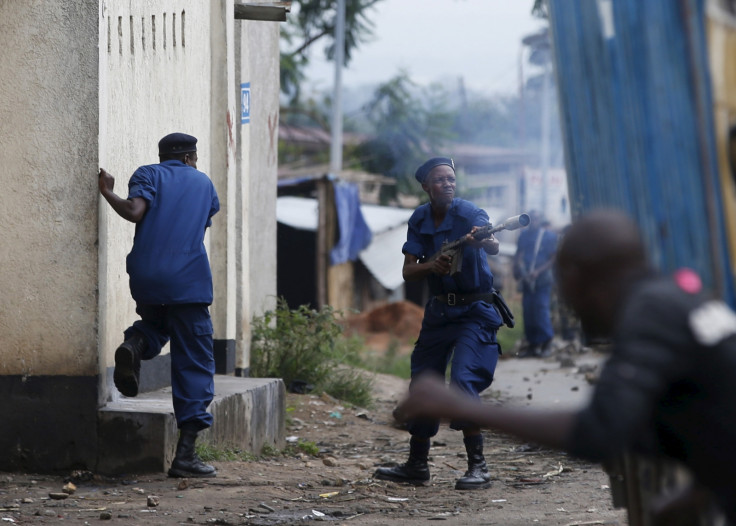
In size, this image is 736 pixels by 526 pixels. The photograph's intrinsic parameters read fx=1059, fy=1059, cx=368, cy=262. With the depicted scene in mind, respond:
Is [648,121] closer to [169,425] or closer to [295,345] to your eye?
[169,425]

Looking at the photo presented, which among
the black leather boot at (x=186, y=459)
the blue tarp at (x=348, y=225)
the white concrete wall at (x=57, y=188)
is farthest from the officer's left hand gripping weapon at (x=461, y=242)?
the blue tarp at (x=348, y=225)

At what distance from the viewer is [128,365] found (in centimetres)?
544

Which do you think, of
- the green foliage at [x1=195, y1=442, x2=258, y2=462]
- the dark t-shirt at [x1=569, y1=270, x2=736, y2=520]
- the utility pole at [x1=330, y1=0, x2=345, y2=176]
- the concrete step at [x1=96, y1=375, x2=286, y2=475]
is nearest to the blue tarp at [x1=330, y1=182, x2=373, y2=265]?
the utility pole at [x1=330, y1=0, x2=345, y2=176]

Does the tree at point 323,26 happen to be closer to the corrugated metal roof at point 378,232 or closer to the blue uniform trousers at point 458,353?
the corrugated metal roof at point 378,232

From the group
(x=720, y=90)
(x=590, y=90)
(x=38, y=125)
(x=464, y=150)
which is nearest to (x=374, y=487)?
(x=38, y=125)

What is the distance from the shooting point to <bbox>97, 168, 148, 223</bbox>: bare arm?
544 cm

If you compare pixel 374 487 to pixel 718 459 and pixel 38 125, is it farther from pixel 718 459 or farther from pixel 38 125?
pixel 718 459

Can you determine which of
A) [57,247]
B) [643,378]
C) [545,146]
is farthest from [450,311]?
[545,146]

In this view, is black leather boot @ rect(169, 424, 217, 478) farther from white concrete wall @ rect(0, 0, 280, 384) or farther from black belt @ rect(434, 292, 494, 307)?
black belt @ rect(434, 292, 494, 307)

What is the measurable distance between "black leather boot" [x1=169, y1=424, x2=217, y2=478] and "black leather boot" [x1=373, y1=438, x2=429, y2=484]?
114 centimetres

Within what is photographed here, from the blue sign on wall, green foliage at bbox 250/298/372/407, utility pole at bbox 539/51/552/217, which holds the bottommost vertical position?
green foliage at bbox 250/298/372/407

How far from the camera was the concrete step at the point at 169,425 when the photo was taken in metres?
5.68

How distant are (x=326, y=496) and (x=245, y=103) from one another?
14.2 feet

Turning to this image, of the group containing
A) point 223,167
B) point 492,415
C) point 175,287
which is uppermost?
point 223,167
